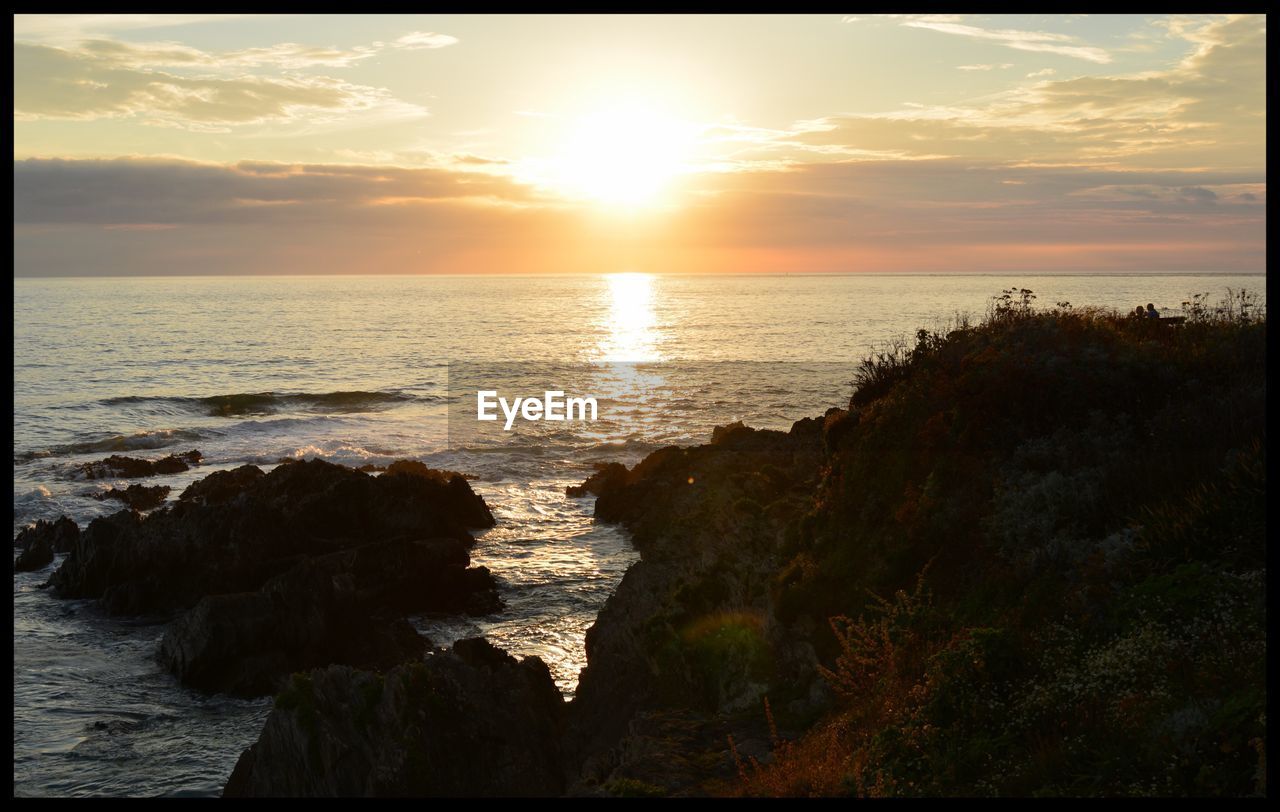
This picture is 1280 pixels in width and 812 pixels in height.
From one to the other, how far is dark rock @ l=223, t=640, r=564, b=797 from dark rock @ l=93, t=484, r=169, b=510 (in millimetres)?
26975

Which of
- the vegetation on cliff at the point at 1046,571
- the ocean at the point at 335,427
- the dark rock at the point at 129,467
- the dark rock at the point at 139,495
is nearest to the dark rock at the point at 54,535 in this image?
the ocean at the point at 335,427

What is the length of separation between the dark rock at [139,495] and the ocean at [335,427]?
0.82 meters

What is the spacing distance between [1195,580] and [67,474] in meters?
46.7

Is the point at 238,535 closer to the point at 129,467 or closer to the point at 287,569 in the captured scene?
the point at 287,569

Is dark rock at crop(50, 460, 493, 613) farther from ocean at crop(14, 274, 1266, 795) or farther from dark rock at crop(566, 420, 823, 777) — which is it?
dark rock at crop(566, 420, 823, 777)

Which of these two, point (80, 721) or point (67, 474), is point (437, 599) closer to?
point (80, 721)

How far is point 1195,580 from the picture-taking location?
10.1m

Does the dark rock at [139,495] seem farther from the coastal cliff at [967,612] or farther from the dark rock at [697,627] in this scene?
the dark rock at [697,627]

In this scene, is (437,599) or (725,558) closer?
(725,558)

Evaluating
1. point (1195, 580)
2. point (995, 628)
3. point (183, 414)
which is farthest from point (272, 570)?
point (183, 414)

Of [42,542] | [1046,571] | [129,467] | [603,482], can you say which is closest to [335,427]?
[129,467]

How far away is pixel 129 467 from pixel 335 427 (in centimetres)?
1563

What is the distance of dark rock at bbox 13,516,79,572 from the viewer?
29484mm

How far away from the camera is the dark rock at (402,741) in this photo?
42.1ft
